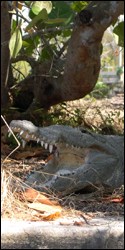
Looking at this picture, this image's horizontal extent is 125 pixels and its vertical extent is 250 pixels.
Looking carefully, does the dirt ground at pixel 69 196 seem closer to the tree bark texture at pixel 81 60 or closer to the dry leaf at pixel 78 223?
the dry leaf at pixel 78 223

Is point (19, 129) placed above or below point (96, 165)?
above

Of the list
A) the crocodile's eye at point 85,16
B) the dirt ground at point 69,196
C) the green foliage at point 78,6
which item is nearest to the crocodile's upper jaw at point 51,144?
the dirt ground at point 69,196

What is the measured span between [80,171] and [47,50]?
7.97 feet

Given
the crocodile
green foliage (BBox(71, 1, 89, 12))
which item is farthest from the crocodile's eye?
the crocodile

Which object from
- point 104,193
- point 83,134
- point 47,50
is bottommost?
point 104,193

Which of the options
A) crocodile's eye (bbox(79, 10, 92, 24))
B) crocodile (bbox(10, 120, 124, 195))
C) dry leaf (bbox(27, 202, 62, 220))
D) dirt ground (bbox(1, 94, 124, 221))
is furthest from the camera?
crocodile's eye (bbox(79, 10, 92, 24))

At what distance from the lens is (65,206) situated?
3.88 metres

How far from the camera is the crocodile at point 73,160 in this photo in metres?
4.14

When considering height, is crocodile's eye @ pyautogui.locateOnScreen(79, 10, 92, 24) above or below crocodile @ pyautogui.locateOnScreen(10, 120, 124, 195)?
above

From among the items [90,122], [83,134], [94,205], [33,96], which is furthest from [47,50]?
→ [94,205]

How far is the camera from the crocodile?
4.14 meters

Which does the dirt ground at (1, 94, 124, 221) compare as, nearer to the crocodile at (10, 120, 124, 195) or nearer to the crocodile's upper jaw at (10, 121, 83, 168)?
the crocodile at (10, 120, 124, 195)

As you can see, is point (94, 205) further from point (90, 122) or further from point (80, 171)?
point (90, 122)

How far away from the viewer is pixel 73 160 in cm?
434
